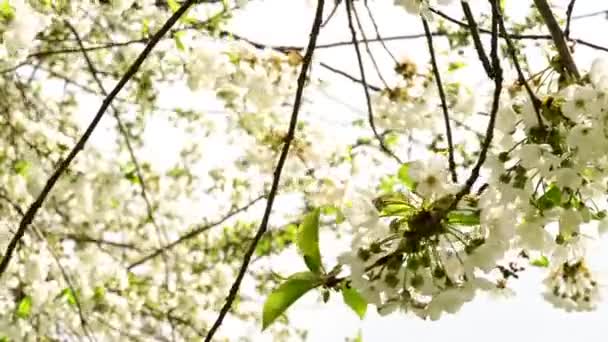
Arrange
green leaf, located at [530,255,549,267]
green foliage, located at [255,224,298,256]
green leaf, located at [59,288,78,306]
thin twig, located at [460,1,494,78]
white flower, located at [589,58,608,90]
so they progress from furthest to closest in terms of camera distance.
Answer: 1. green foliage, located at [255,224,298,256]
2. green leaf, located at [59,288,78,306]
3. green leaf, located at [530,255,549,267]
4. thin twig, located at [460,1,494,78]
5. white flower, located at [589,58,608,90]

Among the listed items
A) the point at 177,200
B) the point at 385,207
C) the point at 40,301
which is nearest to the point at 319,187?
the point at 385,207

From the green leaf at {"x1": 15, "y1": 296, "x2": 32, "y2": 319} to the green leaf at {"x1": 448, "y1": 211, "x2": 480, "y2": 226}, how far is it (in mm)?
2224

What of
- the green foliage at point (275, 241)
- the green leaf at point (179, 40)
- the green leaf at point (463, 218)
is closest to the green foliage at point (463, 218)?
the green leaf at point (463, 218)

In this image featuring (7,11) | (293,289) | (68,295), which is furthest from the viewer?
(68,295)

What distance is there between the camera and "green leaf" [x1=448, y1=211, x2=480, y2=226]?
0.97 meters

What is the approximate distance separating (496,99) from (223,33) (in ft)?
4.91

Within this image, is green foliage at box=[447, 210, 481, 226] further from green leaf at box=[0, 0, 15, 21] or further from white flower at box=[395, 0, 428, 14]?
green leaf at box=[0, 0, 15, 21]

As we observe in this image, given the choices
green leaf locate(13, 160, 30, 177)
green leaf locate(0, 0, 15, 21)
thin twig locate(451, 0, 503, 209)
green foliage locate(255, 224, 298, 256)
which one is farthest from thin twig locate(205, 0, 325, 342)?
green foliage locate(255, 224, 298, 256)

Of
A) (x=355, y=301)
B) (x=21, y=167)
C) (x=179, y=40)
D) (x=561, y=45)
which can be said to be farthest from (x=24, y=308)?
(x=561, y=45)

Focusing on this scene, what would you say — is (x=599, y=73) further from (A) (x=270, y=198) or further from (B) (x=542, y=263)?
(B) (x=542, y=263)

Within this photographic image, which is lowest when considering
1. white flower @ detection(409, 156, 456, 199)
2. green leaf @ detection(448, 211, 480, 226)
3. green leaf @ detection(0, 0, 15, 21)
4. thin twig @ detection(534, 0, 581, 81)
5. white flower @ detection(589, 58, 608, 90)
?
green leaf @ detection(448, 211, 480, 226)

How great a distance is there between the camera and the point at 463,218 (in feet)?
3.22

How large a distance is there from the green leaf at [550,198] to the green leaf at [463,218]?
75 mm

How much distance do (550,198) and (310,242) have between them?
0.27 m
